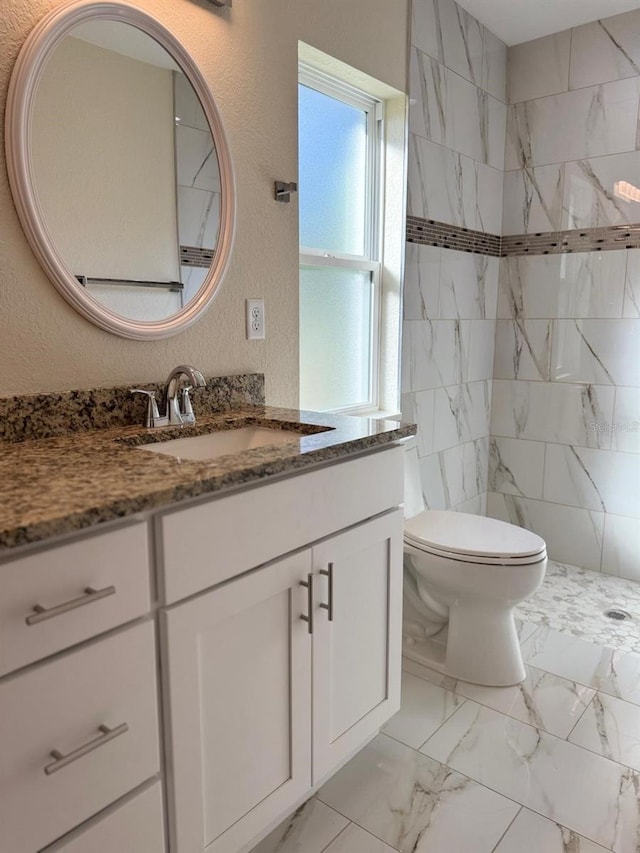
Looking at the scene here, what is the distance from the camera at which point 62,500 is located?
0.90 m

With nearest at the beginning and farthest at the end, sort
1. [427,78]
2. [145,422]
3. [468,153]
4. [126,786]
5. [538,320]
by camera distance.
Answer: [126,786], [145,422], [427,78], [468,153], [538,320]

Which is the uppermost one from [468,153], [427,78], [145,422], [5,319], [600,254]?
[427,78]

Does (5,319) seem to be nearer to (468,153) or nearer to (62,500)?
(62,500)

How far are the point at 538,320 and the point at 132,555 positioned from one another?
2.46 meters

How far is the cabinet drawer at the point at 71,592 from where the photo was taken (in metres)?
0.83

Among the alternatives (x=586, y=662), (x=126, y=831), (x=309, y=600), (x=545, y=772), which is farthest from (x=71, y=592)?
(x=586, y=662)

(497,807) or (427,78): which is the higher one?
(427,78)

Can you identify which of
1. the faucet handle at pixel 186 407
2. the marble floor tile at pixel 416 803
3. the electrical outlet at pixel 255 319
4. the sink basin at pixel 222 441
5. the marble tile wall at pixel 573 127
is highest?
the marble tile wall at pixel 573 127

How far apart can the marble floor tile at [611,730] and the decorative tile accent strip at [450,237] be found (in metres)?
1.68

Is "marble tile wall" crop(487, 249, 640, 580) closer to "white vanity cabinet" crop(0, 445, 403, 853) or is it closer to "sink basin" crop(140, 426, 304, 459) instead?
"white vanity cabinet" crop(0, 445, 403, 853)

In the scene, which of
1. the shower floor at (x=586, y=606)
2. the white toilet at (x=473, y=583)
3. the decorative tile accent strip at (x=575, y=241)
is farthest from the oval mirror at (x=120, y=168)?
the shower floor at (x=586, y=606)

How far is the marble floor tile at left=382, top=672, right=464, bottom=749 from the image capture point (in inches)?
71.9

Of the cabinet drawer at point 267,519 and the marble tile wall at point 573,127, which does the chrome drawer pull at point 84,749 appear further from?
the marble tile wall at point 573,127

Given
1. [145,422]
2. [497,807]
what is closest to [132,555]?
[145,422]
